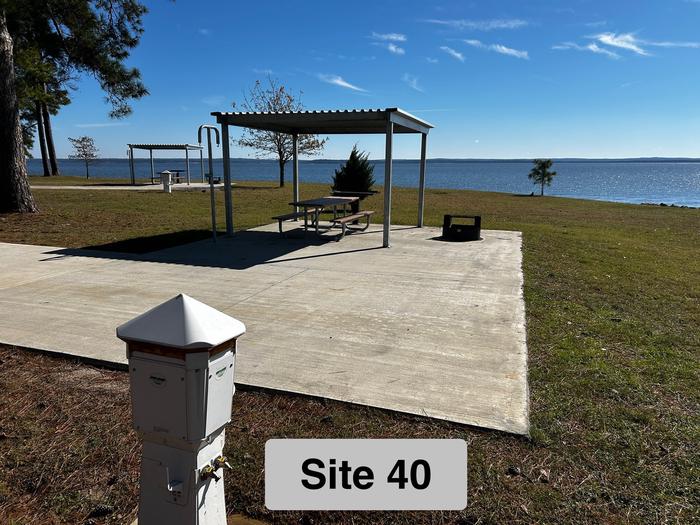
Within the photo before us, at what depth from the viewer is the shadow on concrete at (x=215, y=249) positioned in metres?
7.73

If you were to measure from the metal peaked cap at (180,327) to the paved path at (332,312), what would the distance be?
1936 mm

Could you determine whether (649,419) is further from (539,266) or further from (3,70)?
(3,70)

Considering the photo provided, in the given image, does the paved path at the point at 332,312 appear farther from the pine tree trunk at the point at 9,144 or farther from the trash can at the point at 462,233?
the pine tree trunk at the point at 9,144

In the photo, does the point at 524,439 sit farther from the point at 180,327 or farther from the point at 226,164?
the point at 226,164

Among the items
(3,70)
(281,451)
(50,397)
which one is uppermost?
(3,70)

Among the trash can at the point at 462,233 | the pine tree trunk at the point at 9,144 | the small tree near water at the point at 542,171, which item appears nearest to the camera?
the trash can at the point at 462,233

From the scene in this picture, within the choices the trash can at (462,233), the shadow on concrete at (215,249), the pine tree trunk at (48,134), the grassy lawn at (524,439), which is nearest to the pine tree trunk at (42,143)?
the pine tree trunk at (48,134)

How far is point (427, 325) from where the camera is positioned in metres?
4.77

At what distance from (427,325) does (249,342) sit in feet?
5.89

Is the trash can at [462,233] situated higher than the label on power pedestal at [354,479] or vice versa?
the trash can at [462,233]

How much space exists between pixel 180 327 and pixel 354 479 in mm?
1232

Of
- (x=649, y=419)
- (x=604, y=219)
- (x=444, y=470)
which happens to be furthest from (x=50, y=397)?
(x=604, y=219)

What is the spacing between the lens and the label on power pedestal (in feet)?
7.03

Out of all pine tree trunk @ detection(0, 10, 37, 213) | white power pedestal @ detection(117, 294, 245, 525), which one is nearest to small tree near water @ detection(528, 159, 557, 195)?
pine tree trunk @ detection(0, 10, 37, 213)
